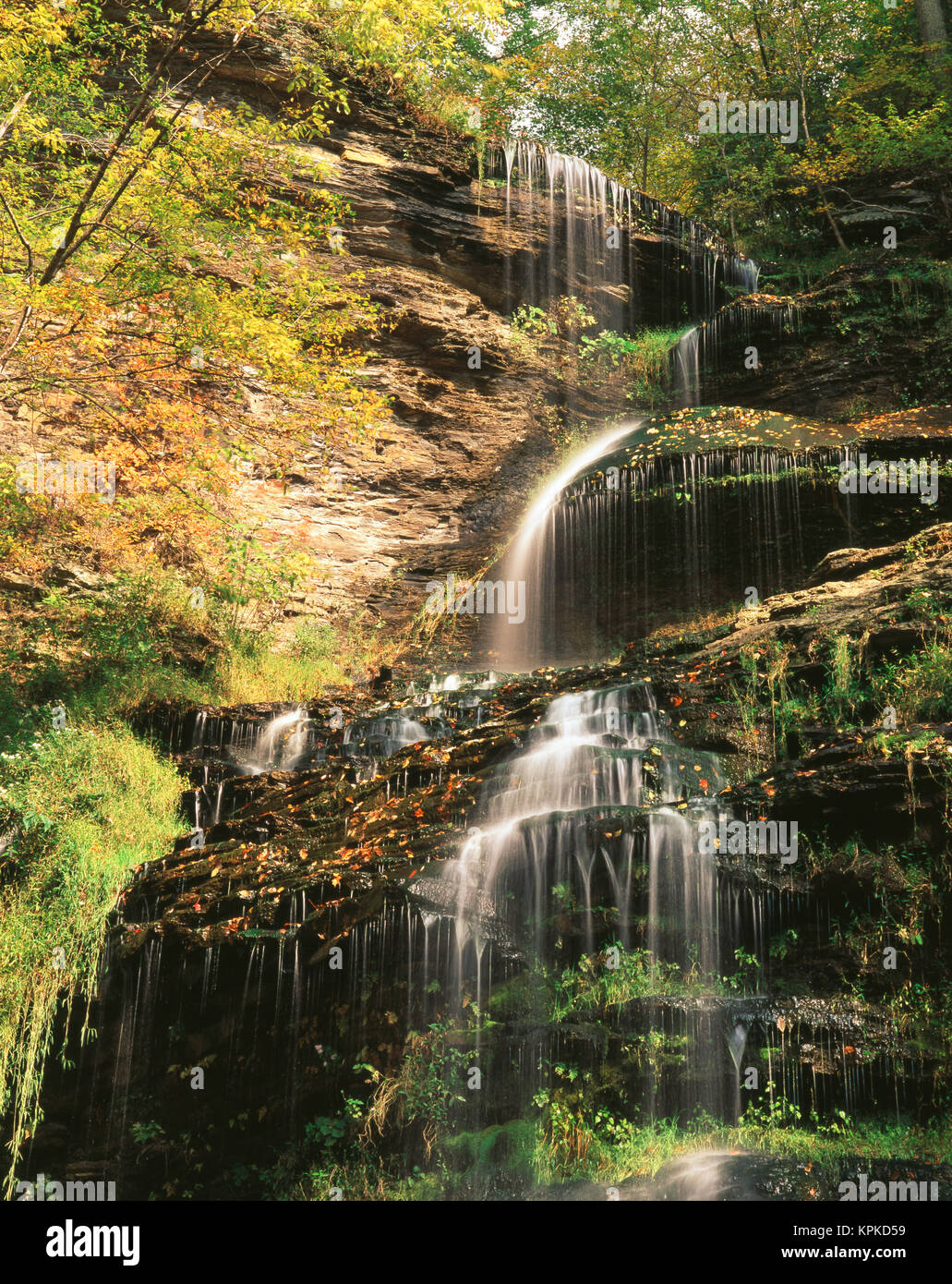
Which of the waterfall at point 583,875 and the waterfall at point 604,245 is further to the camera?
the waterfall at point 604,245

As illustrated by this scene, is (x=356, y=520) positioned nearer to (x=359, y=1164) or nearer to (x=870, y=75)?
(x=359, y=1164)

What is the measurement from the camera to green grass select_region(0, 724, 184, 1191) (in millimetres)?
6379

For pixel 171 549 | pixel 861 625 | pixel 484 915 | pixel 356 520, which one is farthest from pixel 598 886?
pixel 356 520

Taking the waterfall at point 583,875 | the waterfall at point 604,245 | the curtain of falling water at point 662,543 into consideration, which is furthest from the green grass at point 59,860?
the waterfall at point 604,245

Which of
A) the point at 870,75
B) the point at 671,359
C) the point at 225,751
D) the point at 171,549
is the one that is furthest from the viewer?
the point at 870,75

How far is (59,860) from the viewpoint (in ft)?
24.6

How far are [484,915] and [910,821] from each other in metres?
3.00

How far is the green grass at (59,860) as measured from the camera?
6379 millimetres

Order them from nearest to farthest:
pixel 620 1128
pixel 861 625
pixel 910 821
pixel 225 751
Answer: pixel 620 1128 → pixel 910 821 → pixel 861 625 → pixel 225 751

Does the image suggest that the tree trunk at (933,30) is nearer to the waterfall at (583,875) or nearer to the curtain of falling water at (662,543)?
the curtain of falling water at (662,543)

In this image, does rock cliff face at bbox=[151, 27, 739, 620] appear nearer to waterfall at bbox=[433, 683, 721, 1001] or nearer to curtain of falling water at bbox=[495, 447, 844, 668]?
curtain of falling water at bbox=[495, 447, 844, 668]

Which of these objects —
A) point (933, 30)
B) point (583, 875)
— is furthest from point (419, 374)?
point (933, 30)

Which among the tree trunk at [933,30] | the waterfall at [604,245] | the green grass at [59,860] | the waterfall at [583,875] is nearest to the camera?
the waterfall at [583,875]

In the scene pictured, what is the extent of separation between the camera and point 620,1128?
5.45 metres
